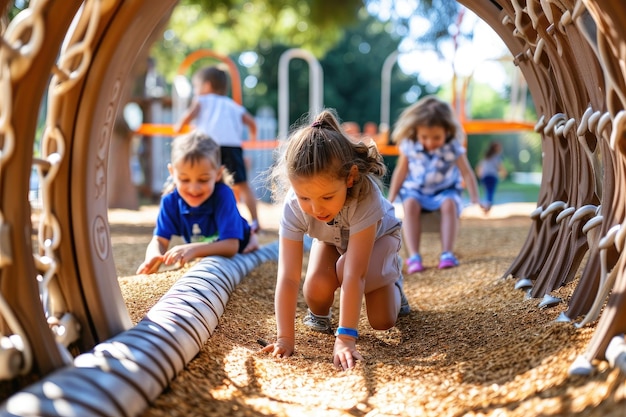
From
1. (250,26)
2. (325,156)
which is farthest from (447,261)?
(250,26)

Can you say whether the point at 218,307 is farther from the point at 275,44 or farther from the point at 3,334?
the point at 275,44

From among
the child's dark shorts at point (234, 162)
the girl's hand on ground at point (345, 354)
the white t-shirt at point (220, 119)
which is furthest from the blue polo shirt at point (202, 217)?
the white t-shirt at point (220, 119)

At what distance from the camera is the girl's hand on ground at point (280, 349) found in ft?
→ 8.95

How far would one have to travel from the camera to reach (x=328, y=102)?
25047mm

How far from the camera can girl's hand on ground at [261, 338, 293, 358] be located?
2.73 meters

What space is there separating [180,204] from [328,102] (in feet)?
69.4

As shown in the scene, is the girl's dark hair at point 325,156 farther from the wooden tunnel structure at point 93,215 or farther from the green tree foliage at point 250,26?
the green tree foliage at point 250,26

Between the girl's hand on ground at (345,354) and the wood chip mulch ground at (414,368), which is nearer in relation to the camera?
the wood chip mulch ground at (414,368)

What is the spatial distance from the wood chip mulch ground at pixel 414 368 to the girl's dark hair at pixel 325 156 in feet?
2.23

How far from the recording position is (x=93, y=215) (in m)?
2.29

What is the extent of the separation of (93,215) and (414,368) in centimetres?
122

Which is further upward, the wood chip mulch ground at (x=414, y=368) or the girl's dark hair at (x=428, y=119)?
the girl's dark hair at (x=428, y=119)

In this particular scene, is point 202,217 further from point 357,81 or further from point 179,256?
point 357,81

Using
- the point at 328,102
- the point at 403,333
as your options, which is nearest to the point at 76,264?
the point at 403,333
